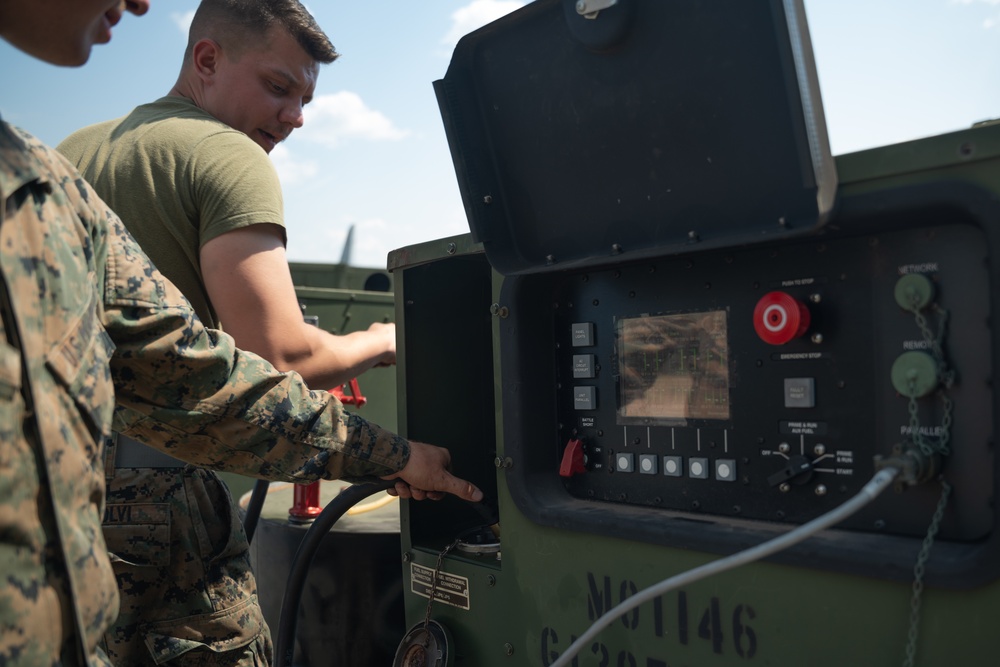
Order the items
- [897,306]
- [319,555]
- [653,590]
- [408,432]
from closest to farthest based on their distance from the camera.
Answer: [653,590] → [897,306] → [408,432] → [319,555]

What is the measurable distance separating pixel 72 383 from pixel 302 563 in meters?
1.16

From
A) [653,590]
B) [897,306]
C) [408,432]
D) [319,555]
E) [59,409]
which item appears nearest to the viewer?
[59,409]

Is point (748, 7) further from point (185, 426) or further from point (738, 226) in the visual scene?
point (185, 426)

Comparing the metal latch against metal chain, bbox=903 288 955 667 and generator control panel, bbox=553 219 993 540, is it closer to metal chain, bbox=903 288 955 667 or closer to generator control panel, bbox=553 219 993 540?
generator control panel, bbox=553 219 993 540

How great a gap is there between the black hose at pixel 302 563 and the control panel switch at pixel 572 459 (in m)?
0.51

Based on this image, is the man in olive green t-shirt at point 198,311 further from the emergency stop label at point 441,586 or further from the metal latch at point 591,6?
the metal latch at point 591,6

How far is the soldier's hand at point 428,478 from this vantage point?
1.77 metres

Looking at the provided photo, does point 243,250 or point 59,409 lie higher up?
point 243,250

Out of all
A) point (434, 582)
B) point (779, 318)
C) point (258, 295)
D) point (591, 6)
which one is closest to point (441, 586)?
point (434, 582)

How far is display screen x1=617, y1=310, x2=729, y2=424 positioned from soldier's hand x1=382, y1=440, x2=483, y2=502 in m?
0.42

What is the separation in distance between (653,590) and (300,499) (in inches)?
66.5

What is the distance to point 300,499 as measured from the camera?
261cm

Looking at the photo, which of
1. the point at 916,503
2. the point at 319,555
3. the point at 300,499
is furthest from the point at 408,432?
the point at 916,503

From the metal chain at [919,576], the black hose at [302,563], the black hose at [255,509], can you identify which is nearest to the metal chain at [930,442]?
the metal chain at [919,576]
